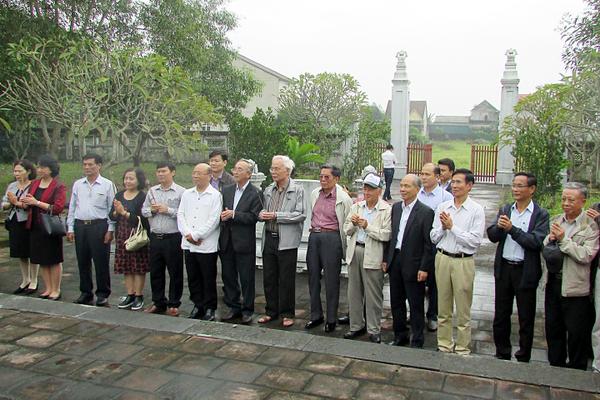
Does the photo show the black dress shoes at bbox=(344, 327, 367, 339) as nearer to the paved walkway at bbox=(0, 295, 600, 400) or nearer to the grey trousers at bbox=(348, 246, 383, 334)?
the grey trousers at bbox=(348, 246, 383, 334)

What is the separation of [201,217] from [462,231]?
8.18ft

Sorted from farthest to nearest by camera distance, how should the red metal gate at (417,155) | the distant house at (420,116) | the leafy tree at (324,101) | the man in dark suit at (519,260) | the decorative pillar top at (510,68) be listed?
the distant house at (420,116) < the red metal gate at (417,155) < the leafy tree at (324,101) < the decorative pillar top at (510,68) < the man in dark suit at (519,260)

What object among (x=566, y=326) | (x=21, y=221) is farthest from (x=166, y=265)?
(x=566, y=326)

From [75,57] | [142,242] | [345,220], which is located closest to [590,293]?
[345,220]

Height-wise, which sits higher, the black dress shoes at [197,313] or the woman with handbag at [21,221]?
the woman with handbag at [21,221]

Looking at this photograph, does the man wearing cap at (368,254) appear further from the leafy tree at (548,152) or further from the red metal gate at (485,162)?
the red metal gate at (485,162)

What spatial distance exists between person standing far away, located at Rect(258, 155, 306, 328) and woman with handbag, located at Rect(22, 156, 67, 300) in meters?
2.42

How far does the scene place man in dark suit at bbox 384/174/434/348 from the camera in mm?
4809

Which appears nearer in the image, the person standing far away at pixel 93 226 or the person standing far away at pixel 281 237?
the person standing far away at pixel 281 237

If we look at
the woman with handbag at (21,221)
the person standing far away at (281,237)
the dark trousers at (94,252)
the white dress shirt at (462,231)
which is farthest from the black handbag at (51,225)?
the white dress shirt at (462,231)

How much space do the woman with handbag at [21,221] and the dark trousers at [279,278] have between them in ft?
9.78

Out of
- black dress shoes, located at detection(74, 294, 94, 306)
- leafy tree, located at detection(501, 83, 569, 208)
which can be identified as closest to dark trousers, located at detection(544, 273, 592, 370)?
black dress shoes, located at detection(74, 294, 94, 306)

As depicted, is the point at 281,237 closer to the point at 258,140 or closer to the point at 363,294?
the point at 363,294

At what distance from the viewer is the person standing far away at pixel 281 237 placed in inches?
216
